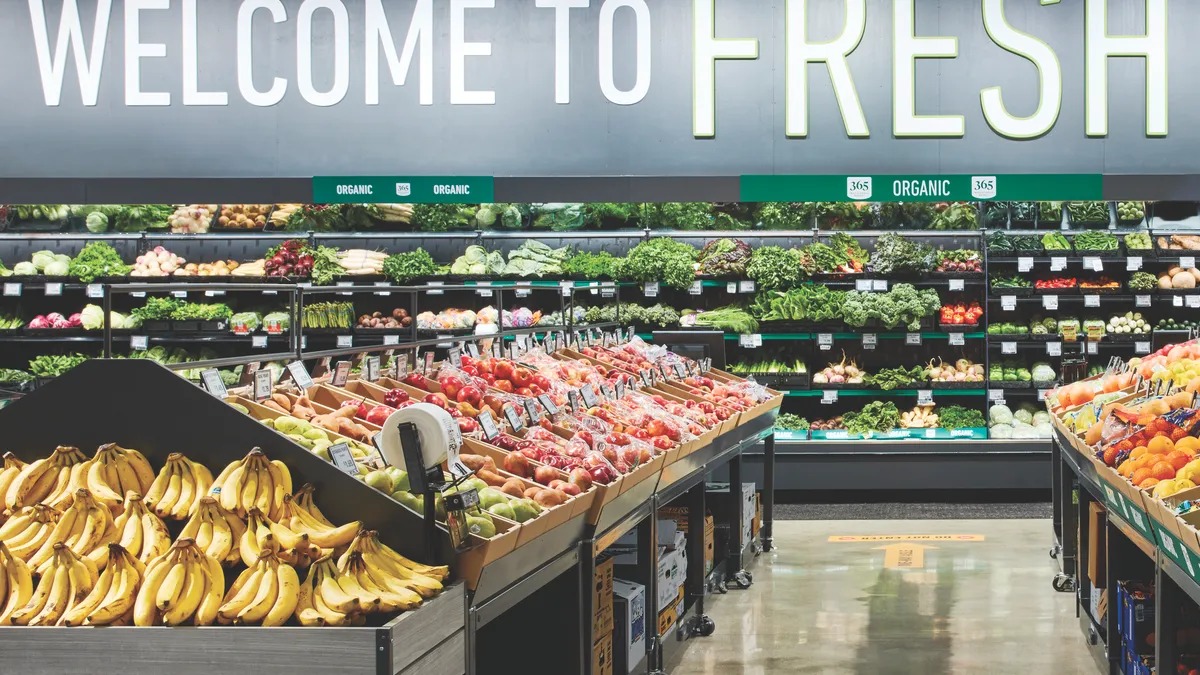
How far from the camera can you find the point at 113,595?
2.54 meters

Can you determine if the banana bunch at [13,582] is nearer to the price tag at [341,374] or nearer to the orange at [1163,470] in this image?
the price tag at [341,374]

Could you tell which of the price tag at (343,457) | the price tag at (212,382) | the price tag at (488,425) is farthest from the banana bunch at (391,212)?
the price tag at (343,457)

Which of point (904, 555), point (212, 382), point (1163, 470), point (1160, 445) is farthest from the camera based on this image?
point (904, 555)

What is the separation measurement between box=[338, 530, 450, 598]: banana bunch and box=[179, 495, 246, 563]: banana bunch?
11.2 inches

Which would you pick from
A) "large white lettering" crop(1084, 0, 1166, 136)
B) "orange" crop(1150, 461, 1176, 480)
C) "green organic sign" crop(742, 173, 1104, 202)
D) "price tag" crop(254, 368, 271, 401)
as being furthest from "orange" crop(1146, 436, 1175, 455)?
"large white lettering" crop(1084, 0, 1166, 136)

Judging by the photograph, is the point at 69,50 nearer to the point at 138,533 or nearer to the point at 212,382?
the point at 212,382

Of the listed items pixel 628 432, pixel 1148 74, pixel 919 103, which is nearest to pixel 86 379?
pixel 628 432

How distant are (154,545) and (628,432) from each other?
2.43 meters

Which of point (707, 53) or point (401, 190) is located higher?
point (707, 53)

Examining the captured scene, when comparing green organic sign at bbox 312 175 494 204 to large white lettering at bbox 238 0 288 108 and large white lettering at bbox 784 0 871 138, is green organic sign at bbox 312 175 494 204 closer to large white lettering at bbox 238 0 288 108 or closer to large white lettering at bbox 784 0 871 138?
large white lettering at bbox 238 0 288 108

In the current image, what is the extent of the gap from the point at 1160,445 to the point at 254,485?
3.02m

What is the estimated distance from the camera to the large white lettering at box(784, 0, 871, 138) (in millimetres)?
7328

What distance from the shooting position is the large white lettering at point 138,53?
292 inches

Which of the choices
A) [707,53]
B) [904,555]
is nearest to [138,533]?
[904,555]
